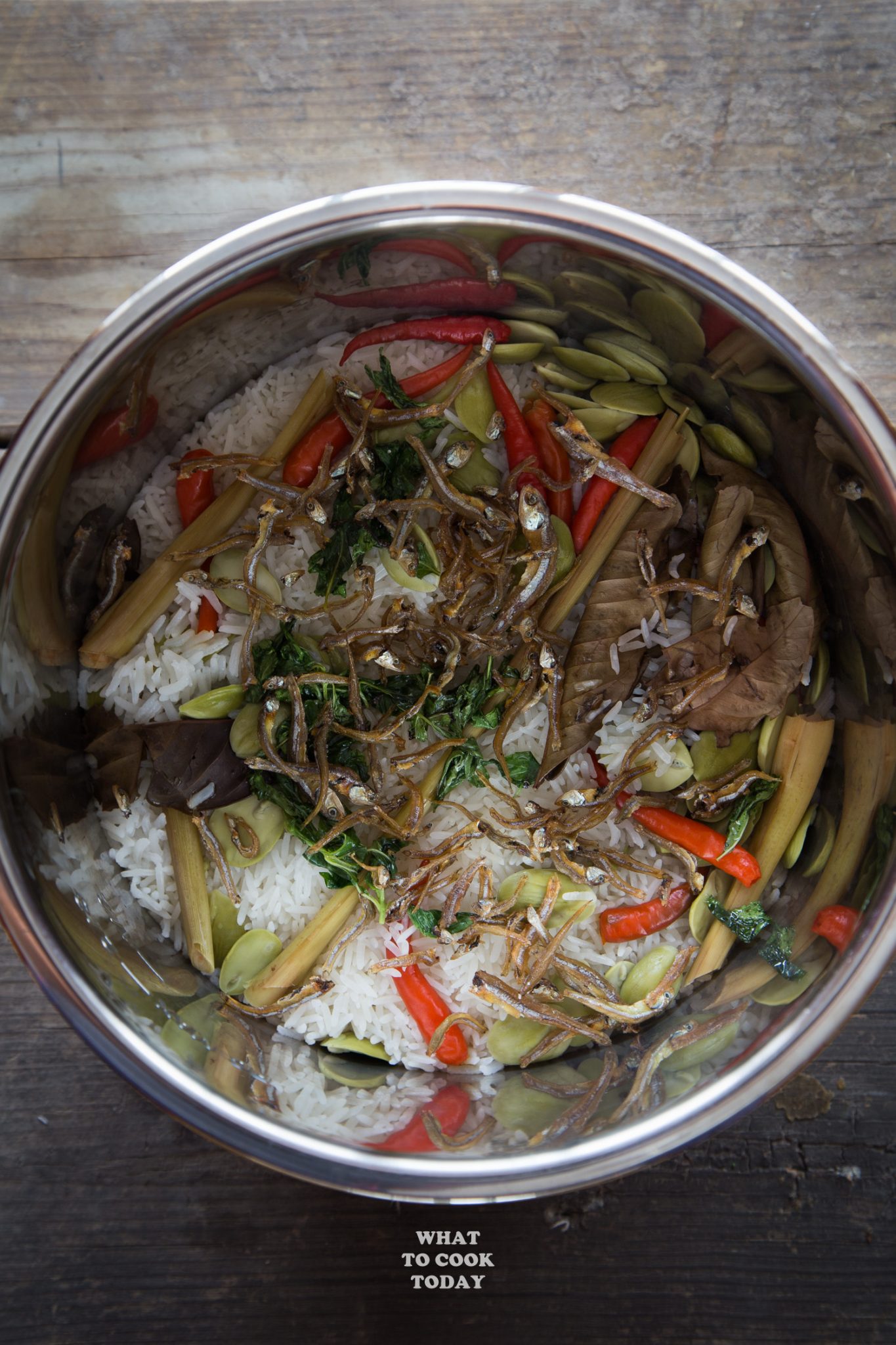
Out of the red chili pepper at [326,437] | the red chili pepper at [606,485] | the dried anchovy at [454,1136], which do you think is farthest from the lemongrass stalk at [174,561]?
the dried anchovy at [454,1136]

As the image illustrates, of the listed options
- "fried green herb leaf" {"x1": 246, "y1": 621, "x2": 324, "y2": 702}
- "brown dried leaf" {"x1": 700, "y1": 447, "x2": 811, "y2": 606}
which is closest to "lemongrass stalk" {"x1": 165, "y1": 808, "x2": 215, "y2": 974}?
"fried green herb leaf" {"x1": 246, "y1": 621, "x2": 324, "y2": 702}

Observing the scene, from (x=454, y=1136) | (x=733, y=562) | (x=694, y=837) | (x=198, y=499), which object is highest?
(x=198, y=499)

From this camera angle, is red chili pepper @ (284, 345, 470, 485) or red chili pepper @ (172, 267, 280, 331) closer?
red chili pepper @ (172, 267, 280, 331)

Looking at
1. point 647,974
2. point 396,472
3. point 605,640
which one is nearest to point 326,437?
point 396,472

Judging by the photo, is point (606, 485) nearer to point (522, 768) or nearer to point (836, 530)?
point (836, 530)

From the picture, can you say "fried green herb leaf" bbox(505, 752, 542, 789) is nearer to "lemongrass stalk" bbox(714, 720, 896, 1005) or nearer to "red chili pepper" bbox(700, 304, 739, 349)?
"lemongrass stalk" bbox(714, 720, 896, 1005)

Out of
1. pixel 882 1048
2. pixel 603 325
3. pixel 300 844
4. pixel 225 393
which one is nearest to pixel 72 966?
pixel 300 844

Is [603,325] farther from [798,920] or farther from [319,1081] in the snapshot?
[319,1081]
